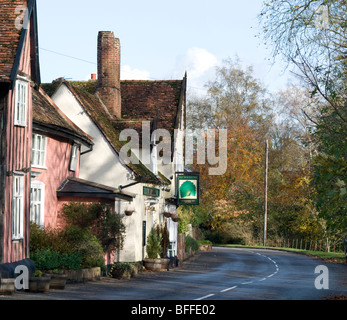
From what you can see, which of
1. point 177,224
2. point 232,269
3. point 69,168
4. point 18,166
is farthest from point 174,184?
point 18,166

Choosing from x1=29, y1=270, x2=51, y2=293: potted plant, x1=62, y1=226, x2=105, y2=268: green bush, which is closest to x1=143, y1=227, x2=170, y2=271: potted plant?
x1=62, y1=226, x2=105, y2=268: green bush

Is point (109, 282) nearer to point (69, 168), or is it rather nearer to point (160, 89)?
point (69, 168)

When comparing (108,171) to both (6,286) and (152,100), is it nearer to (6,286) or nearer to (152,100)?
(152,100)

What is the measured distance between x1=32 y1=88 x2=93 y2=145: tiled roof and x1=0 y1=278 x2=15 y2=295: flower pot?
7796mm

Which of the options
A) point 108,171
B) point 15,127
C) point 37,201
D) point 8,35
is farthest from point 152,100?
point 15,127

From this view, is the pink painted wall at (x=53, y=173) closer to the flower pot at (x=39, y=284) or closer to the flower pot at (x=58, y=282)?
the flower pot at (x=58, y=282)

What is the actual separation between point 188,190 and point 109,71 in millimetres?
8228

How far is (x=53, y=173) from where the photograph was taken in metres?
27.3

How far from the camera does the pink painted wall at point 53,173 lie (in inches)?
1048

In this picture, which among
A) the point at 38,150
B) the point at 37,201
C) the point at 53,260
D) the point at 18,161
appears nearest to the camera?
the point at 18,161

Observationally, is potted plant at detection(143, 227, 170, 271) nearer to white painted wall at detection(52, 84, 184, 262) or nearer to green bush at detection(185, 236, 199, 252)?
white painted wall at detection(52, 84, 184, 262)

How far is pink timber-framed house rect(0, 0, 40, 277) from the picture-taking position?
20.5 m

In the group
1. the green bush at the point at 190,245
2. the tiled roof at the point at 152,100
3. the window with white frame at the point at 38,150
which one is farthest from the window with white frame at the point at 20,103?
the green bush at the point at 190,245

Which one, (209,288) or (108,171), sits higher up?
(108,171)
